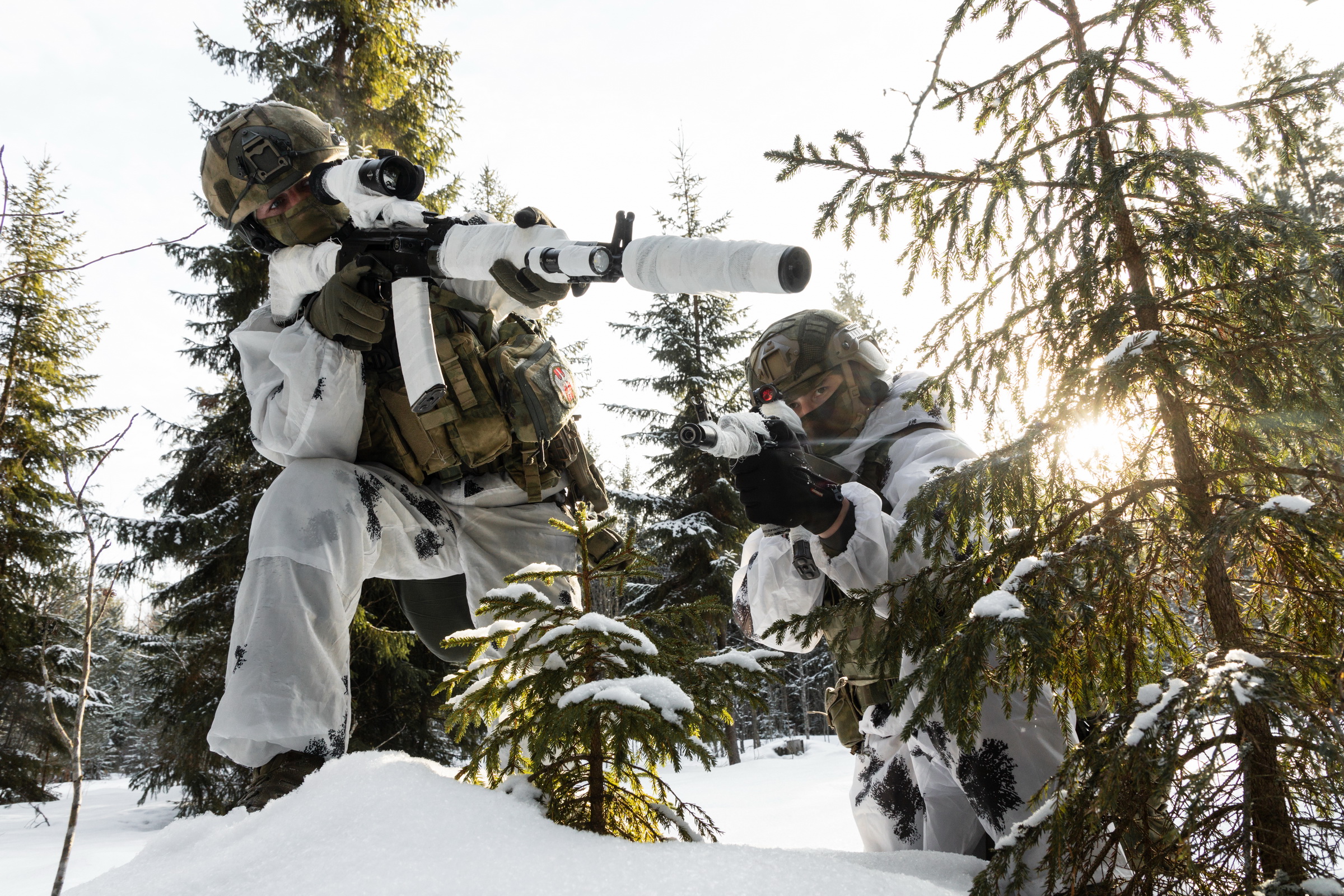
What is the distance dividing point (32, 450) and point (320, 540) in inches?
489

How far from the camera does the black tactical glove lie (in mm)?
2520

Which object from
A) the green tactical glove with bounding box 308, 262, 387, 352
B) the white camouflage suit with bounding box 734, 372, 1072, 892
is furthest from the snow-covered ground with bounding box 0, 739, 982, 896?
the green tactical glove with bounding box 308, 262, 387, 352

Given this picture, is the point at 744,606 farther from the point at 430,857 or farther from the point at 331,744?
the point at 430,857

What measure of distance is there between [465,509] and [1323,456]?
2.91m

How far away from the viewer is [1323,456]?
189cm

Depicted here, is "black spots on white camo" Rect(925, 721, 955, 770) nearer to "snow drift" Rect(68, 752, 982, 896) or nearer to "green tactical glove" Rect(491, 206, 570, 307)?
"snow drift" Rect(68, 752, 982, 896)

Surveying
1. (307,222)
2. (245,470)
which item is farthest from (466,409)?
(245,470)

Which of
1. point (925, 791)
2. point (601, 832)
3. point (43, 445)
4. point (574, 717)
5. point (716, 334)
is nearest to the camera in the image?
point (574, 717)

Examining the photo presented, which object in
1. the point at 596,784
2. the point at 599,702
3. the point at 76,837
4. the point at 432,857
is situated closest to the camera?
the point at 432,857

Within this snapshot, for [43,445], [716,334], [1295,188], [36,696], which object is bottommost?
[36,696]

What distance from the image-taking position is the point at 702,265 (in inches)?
70.2

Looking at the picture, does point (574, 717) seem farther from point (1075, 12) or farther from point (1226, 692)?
point (1075, 12)

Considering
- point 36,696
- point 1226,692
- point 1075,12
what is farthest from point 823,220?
point 36,696

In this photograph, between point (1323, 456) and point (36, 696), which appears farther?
point (36, 696)
